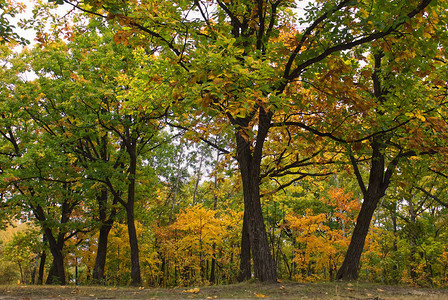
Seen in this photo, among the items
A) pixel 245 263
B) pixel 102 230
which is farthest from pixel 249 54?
pixel 102 230

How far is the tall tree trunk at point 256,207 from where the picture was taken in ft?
21.2

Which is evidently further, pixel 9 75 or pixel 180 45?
pixel 9 75

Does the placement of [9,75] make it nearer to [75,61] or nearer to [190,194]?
[75,61]

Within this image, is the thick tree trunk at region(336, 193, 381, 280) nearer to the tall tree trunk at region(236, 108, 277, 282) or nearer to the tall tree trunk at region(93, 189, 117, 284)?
the tall tree trunk at region(236, 108, 277, 282)

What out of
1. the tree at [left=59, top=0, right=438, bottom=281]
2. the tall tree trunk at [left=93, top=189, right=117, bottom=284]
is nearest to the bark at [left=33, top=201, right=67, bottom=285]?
the tall tree trunk at [left=93, top=189, right=117, bottom=284]

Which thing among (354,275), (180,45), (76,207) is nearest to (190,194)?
(76,207)

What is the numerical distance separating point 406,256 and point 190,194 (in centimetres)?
1820

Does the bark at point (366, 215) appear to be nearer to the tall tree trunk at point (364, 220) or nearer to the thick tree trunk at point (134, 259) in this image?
the tall tree trunk at point (364, 220)

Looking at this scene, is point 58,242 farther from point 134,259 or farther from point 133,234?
point 134,259

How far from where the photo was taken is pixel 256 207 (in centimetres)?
684

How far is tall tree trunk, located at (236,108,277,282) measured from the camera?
6461mm

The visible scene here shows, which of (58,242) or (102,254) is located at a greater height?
(58,242)

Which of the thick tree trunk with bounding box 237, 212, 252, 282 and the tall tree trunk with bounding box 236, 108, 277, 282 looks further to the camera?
the thick tree trunk with bounding box 237, 212, 252, 282

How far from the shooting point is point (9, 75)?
477 inches
